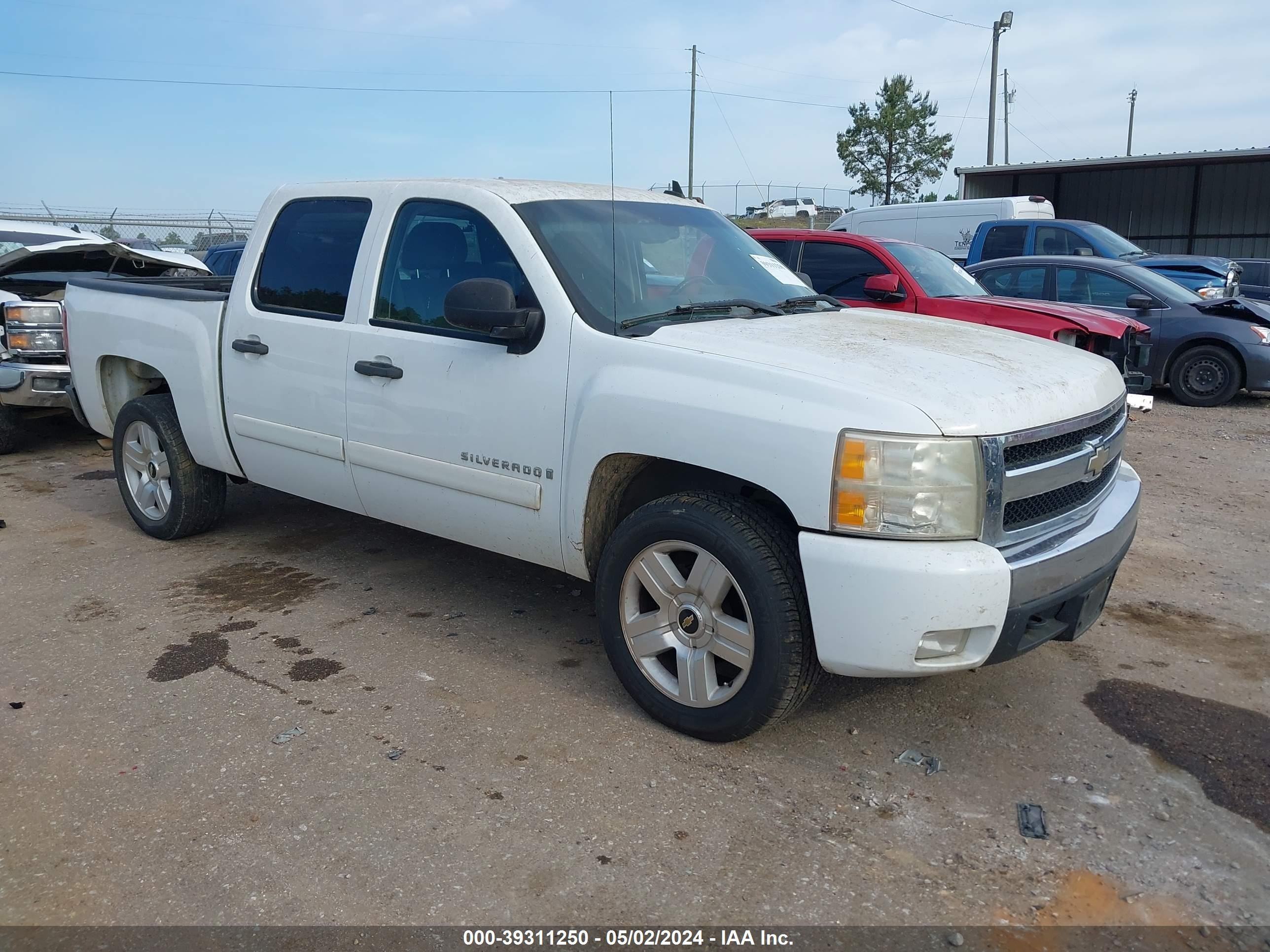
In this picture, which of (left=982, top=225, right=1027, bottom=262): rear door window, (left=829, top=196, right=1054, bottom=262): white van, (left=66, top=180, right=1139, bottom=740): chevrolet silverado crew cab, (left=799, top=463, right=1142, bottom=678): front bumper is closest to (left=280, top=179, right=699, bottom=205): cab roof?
(left=66, top=180, right=1139, bottom=740): chevrolet silverado crew cab

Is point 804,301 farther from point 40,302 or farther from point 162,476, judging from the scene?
point 40,302

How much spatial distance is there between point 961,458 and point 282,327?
3.14 metres

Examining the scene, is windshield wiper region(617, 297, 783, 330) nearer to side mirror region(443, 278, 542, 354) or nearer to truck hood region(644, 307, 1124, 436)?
truck hood region(644, 307, 1124, 436)

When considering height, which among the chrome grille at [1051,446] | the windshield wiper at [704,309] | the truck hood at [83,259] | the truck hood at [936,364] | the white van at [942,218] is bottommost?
the chrome grille at [1051,446]

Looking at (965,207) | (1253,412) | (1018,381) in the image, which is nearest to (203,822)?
(1018,381)

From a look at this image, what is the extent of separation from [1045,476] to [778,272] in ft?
6.08

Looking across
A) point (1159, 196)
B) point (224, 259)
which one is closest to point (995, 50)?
point (1159, 196)

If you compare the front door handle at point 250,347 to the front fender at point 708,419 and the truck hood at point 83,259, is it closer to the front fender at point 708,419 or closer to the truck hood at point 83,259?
the front fender at point 708,419

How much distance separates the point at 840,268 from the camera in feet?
27.8

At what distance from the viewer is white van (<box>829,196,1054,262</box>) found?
1541 centimetres

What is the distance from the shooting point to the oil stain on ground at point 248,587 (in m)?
4.74

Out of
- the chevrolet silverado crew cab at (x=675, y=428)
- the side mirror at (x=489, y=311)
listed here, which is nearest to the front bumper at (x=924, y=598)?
the chevrolet silverado crew cab at (x=675, y=428)

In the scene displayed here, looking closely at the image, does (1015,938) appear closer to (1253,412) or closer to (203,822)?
(203,822)

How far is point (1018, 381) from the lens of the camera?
3250 mm
